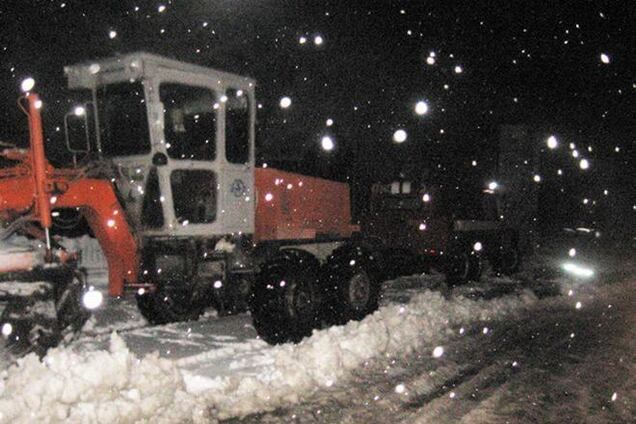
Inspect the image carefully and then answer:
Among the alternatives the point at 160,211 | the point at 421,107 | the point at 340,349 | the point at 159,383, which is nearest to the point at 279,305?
the point at 340,349

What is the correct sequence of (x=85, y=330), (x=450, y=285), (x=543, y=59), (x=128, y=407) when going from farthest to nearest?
(x=543, y=59) → (x=450, y=285) → (x=85, y=330) → (x=128, y=407)

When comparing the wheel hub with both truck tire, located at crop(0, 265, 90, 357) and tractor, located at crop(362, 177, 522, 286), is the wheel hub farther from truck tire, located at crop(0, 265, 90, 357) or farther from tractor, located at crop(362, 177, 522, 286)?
truck tire, located at crop(0, 265, 90, 357)

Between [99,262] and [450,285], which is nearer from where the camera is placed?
[99,262]

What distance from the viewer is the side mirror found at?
6688 mm

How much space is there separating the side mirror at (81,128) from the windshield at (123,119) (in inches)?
5.9

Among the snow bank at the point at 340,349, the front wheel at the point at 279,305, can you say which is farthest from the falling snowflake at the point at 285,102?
the snow bank at the point at 340,349

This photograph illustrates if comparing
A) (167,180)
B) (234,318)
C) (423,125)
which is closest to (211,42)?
(423,125)

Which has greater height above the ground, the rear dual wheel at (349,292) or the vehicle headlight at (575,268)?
the rear dual wheel at (349,292)

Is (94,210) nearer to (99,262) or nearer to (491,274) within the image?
(99,262)

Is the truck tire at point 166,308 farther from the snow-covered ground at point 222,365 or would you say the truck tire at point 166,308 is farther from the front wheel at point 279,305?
the front wheel at point 279,305

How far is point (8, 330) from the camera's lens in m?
4.97

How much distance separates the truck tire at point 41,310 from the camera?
504 cm

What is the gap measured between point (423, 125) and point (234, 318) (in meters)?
11.8

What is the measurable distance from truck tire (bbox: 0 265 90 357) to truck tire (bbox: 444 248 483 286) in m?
A: 8.75
